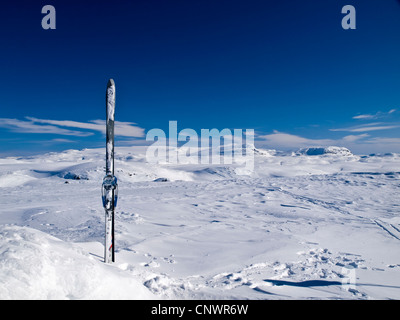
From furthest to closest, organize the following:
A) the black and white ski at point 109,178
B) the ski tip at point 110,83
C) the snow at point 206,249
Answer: the ski tip at point 110,83
the black and white ski at point 109,178
the snow at point 206,249

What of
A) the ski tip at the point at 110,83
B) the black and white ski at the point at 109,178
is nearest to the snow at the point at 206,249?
the black and white ski at the point at 109,178

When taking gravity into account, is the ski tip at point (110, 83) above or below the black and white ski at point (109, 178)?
above

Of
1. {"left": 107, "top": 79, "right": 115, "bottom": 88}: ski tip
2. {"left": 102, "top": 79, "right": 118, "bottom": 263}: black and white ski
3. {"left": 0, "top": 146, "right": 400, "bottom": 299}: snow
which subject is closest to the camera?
{"left": 0, "top": 146, "right": 400, "bottom": 299}: snow

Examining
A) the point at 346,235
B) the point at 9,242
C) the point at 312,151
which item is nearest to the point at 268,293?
the point at 9,242

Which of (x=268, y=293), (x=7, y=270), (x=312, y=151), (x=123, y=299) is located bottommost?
(x=268, y=293)

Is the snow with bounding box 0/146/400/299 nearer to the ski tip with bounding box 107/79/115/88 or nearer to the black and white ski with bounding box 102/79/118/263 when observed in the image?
the black and white ski with bounding box 102/79/118/263

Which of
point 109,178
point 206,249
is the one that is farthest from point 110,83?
point 206,249

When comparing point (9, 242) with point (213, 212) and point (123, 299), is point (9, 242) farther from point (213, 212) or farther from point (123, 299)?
point (213, 212)

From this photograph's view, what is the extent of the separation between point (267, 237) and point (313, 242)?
2.91 ft

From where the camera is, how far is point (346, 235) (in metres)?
5.23

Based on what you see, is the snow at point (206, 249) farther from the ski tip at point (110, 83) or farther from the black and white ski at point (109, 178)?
the ski tip at point (110, 83)

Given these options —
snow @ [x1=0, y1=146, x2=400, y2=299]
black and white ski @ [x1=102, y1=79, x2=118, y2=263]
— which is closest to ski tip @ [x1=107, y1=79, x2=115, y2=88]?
black and white ski @ [x1=102, y1=79, x2=118, y2=263]

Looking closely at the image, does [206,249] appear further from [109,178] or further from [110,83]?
[110,83]
